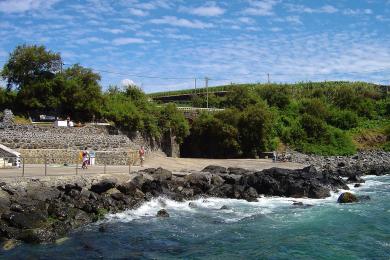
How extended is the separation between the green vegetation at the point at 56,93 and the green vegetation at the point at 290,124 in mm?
8176

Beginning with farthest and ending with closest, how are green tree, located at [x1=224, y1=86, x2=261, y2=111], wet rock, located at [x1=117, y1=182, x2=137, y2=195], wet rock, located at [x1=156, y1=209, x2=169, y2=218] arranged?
green tree, located at [x1=224, y1=86, x2=261, y2=111], wet rock, located at [x1=117, y1=182, x2=137, y2=195], wet rock, located at [x1=156, y1=209, x2=169, y2=218]

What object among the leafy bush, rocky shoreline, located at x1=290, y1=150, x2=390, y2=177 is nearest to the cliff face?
rocky shoreline, located at x1=290, y1=150, x2=390, y2=177

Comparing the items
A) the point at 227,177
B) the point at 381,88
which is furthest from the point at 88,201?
the point at 381,88

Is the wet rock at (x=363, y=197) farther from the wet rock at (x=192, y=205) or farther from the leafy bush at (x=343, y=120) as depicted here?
the leafy bush at (x=343, y=120)

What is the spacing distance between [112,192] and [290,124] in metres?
40.1

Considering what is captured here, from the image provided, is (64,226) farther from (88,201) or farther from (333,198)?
(333,198)

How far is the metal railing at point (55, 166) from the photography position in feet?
84.3

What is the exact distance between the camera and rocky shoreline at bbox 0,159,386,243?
19.0 m

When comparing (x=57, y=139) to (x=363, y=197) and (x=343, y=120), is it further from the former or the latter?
(x=343, y=120)

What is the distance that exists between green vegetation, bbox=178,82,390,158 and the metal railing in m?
16.9

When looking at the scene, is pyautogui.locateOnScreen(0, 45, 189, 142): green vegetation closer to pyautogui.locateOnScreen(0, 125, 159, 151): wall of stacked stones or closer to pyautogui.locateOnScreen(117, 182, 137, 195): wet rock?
pyautogui.locateOnScreen(0, 125, 159, 151): wall of stacked stones

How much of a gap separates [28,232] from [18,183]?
16.5 feet

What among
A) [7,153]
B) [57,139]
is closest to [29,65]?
[57,139]

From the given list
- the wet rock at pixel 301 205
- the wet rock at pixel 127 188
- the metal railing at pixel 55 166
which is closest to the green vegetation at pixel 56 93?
the metal railing at pixel 55 166
